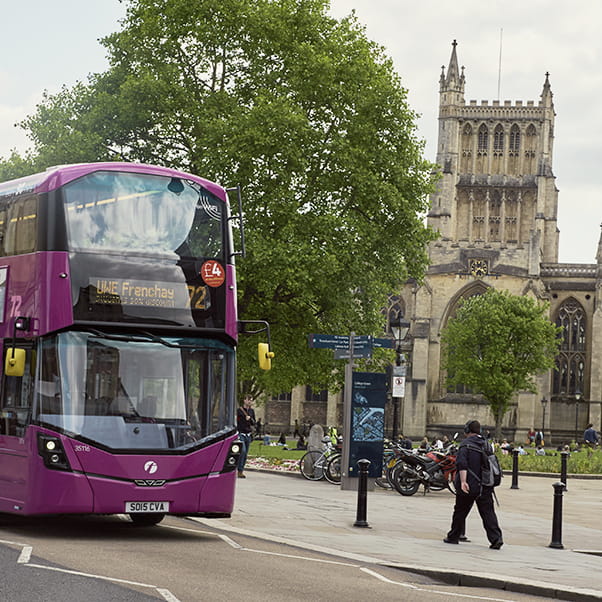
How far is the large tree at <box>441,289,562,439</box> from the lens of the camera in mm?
70000

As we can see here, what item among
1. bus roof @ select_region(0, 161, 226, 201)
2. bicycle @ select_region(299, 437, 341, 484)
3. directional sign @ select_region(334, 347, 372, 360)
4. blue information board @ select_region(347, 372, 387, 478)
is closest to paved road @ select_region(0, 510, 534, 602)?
bus roof @ select_region(0, 161, 226, 201)

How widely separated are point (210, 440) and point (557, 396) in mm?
70213

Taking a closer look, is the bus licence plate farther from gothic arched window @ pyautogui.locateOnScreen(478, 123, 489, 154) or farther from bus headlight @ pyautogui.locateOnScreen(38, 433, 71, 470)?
A: gothic arched window @ pyautogui.locateOnScreen(478, 123, 489, 154)

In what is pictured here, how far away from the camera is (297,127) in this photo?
1081 inches

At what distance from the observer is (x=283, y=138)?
89.7ft

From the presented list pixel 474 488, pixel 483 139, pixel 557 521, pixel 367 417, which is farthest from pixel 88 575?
pixel 483 139

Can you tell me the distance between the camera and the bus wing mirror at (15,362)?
12.3 m

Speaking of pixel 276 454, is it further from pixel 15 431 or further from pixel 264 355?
pixel 15 431

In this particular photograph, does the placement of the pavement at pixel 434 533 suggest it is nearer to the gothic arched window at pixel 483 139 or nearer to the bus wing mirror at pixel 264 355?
the bus wing mirror at pixel 264 355

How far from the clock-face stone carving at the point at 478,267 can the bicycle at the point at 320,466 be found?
53.4 metres

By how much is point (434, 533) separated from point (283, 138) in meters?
14.2

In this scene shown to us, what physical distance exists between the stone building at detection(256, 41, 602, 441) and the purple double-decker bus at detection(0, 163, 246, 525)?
6087 centimetres

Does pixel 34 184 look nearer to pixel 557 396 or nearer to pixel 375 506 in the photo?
pixel 375 506

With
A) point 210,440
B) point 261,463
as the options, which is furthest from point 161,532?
point 261,463
